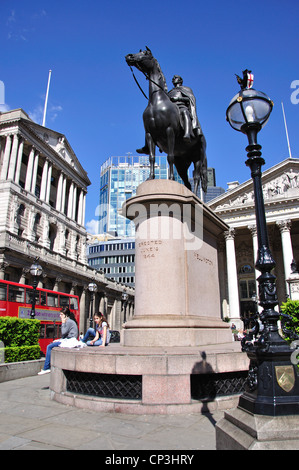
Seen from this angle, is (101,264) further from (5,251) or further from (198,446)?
(198,446)

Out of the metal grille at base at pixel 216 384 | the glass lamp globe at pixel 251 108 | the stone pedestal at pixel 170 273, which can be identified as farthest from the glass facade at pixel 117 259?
the glass lamp globe at pixel 251 108

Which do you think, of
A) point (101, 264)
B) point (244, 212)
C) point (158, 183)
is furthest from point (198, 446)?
point (101, 264)

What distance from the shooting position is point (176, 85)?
399 inches

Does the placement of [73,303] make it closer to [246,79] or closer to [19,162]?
[246,79]

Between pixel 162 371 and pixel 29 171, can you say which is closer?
pixel 162 371

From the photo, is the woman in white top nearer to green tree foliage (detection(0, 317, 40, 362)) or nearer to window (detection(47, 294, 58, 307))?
green tree foliage (detection(0, 317, 40, 362))

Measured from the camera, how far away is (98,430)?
14.8 ft

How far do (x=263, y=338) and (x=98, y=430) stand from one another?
8.77 ft

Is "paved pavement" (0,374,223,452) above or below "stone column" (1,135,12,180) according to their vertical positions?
below

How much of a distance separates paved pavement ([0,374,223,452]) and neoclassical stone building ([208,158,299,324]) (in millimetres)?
38897

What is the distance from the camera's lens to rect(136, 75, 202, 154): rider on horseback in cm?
910

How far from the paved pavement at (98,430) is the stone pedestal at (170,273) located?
1738 millimetres

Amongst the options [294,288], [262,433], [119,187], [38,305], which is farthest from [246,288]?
[119,187]

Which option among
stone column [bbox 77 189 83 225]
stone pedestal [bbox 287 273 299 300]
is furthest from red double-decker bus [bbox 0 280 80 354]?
stone column [bbox 77 189 83 225]
